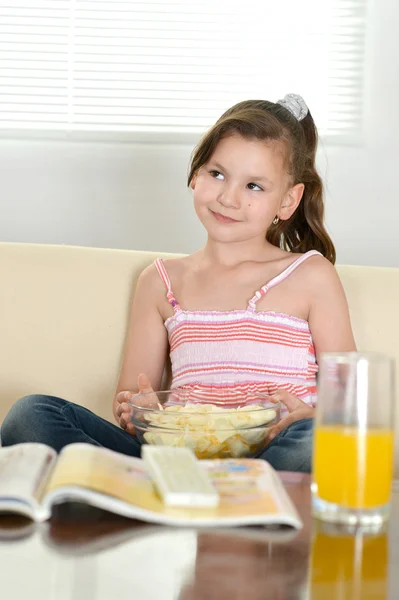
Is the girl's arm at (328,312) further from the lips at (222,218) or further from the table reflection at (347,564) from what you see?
the table reflection at (347,564)

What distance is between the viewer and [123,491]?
0.87 metres

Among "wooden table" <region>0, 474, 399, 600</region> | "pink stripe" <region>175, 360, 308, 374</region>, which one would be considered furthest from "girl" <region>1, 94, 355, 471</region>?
"wooden table" <region>0, 474, 399, 600</region>

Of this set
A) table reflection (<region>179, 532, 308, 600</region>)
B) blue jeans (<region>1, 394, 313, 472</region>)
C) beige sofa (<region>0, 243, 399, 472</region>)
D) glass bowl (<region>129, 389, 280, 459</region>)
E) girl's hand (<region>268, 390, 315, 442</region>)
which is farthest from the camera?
beige sofa (<region>0, 243, 399, 472</region>)

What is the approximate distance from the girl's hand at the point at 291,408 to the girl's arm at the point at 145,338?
0.34 meters

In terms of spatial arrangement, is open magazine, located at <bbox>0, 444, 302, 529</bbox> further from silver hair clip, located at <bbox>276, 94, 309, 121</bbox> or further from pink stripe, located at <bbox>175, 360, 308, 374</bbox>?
Result: silver hair clip, located at <bbox>276, 94, 309, 121</bbox>

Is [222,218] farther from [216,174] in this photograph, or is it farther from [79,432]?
[79,432]

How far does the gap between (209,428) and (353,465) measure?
20.3 inches

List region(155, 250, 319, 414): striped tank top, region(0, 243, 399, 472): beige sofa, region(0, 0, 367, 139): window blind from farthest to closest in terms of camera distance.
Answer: region(0, 0, 367, 139): window blind, region(0, 243, 399, 472): beige sofa, region(155, 250, 319, 414): striped tank top

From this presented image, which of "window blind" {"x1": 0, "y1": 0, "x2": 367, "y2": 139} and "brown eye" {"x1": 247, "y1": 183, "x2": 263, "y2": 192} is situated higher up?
"window blind" {"x1": 0, "y1": 0, "x2": 367, "y2": 139}

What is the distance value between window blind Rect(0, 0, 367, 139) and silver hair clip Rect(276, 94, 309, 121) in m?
0.56


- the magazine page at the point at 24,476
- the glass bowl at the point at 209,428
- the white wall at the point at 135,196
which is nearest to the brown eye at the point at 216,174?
the glass bowl at the point at 209,428

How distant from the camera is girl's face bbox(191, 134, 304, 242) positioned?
1844mm

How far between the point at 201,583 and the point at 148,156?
1940 millimetres

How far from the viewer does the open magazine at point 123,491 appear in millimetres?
842
